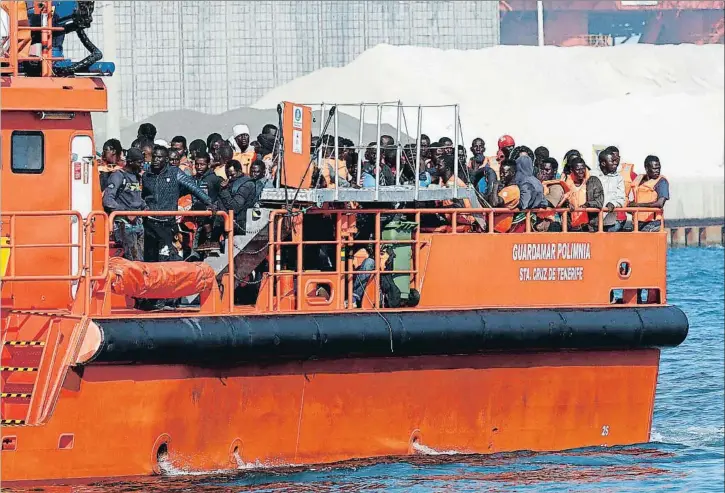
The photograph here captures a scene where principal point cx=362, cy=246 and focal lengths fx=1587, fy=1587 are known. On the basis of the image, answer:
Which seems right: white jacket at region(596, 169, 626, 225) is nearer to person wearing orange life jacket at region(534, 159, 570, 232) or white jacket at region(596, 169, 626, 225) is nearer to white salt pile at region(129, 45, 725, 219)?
person wearing orange life jacket at region(534, 159, 570, 232)

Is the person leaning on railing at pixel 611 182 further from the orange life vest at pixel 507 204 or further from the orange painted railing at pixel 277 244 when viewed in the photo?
the orange life vest at pixel 507 204

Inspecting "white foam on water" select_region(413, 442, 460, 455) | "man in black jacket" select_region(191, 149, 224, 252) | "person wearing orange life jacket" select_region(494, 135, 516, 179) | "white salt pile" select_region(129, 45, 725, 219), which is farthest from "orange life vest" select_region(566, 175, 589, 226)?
"white salt pile" select_region(129, 45, 725, 219)

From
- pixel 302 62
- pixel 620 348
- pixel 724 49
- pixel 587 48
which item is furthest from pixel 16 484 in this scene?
pixel 724 49

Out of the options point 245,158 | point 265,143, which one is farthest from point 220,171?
point 245,158

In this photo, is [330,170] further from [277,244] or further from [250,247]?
[277,244]

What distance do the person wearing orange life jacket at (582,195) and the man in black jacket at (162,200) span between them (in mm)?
3365

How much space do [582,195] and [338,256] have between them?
8.59 feet

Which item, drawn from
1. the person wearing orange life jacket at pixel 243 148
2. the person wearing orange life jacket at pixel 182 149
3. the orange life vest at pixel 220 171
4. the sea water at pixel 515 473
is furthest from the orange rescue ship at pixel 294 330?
the person wearing orange life jacket at pixel 243 148

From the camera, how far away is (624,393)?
44.6 ft

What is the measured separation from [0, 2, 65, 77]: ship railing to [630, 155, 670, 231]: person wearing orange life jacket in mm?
5225

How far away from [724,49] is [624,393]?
52322 mm

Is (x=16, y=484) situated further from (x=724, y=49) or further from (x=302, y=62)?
(x=724, y=49)

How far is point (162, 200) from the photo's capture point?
12.5 meters

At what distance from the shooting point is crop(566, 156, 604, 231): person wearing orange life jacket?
13.6 meters
